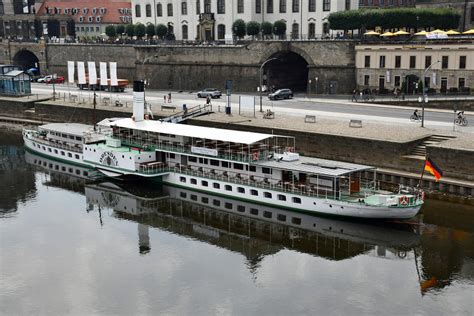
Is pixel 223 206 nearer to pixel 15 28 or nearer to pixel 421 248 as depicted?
pixel 421 248

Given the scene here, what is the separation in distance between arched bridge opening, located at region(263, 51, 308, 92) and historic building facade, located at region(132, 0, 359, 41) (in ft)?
10.4

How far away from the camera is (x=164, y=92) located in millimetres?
87562

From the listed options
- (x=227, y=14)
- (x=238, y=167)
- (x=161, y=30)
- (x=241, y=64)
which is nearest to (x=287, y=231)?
(x=238, y=167)

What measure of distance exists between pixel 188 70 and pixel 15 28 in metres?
49.7

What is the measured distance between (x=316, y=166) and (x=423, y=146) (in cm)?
1044

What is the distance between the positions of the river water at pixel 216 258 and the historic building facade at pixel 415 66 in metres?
27.2

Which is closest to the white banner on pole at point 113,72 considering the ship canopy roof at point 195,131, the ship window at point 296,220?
the ship canopy roof at point 195,131

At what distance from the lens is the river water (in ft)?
94.7

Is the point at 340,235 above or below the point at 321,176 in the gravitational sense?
below

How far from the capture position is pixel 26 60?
118438 mm

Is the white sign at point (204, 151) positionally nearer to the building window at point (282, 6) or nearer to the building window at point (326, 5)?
the building window at point (326, 5)

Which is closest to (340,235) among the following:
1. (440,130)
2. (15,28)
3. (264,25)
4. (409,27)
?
(440,130)

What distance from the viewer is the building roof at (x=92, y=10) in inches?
5044

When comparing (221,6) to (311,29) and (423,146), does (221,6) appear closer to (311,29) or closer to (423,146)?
(311,29)
